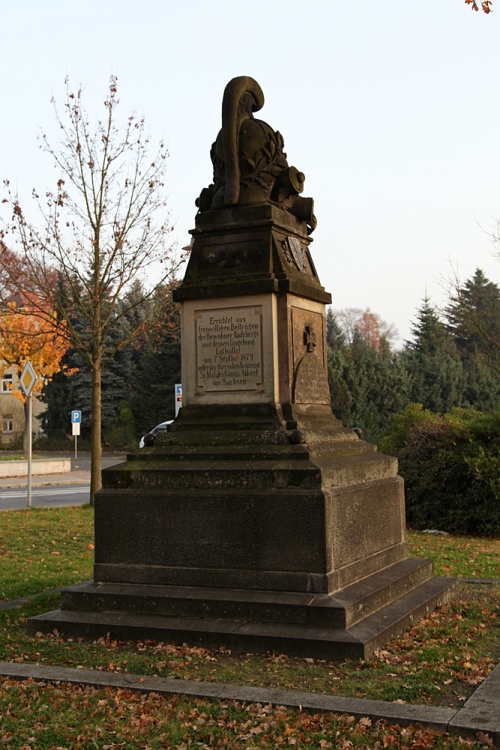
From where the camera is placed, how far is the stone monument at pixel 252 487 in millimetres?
6480

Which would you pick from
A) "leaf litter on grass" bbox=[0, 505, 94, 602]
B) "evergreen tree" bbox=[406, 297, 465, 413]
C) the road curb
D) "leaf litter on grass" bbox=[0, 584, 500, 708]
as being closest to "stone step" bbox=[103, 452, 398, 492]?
"leaf litter on grass" bbox=[0, 584, 500, 708]

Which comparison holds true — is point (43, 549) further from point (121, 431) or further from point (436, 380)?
point (121, 431)

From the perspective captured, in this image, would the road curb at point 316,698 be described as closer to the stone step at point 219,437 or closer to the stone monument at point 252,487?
the stone monument at point 252,487

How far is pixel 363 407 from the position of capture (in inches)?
1435

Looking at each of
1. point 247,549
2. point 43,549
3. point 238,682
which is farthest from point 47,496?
point 238,682

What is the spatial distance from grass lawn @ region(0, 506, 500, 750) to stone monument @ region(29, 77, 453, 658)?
23 cm

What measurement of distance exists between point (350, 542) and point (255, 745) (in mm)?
2743

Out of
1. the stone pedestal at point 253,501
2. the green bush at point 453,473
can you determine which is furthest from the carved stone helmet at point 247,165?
the green bush at point 453,473

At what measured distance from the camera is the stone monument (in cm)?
648

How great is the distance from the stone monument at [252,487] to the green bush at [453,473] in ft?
22.9

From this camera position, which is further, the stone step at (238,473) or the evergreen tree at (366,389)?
the evergreen tree at (366,389)

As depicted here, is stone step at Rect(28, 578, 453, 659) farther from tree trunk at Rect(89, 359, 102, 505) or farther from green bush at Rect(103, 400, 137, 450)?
green bush at Rect(103, 400, 137, 450)

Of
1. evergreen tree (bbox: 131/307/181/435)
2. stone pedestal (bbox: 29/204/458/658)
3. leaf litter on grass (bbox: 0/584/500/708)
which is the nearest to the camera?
leaf litter on grass (bbox: 0/584/500/708)

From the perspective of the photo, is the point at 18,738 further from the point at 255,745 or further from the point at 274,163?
the point at 274,163
